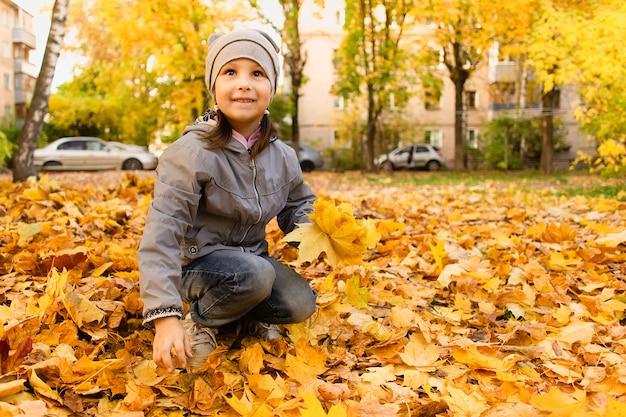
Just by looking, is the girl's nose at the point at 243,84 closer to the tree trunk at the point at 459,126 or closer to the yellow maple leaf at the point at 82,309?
the yellow maple leaf at the point at 82,309

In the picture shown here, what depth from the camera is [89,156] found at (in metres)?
19.6

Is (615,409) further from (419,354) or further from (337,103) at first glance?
(337,103)

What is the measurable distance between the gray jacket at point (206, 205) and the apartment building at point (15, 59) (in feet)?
100

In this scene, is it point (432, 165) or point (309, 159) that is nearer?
point (309, 159)

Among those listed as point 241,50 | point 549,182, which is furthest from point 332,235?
point 549,182

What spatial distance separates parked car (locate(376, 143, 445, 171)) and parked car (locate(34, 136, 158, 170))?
33.3ft

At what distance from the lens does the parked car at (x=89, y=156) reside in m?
19.2

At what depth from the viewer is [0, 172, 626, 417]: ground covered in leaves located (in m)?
1.65

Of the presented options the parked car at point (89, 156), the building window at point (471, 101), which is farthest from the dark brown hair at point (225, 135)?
the building window at point (471, 101)

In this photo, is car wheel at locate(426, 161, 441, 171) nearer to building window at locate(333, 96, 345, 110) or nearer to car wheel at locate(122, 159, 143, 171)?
building window at locate(333, 96, 345, 110)

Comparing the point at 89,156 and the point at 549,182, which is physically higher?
the point at 89,156

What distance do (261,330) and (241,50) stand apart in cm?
99

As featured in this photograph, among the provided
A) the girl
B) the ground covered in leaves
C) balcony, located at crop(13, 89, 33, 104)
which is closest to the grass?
the ground covered in leaves

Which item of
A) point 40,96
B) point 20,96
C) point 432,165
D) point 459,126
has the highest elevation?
point 20,96
